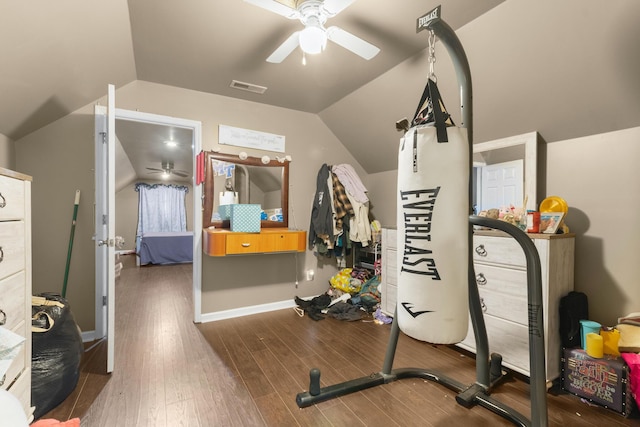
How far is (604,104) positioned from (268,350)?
290 centimetres

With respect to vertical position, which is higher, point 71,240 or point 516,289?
point 71,240

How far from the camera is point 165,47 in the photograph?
2.16 meters

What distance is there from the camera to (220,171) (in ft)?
9.93

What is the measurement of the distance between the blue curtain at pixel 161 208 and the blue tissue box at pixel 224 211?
5.71 meters

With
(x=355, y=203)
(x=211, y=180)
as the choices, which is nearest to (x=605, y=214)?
(x=355, y=203)

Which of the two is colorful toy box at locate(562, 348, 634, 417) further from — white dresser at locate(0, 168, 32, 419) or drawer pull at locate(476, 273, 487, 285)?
white dresser at locate(0, 168, 32, 419)

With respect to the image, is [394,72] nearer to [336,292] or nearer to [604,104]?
[604,104]

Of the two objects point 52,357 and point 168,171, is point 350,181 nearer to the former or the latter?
point 52,357

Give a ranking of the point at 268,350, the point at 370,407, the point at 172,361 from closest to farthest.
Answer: the point at 370,407
the point at 172,361
the point at 268,350

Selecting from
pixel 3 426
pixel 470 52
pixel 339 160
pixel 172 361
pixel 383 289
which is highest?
pixel 470 52

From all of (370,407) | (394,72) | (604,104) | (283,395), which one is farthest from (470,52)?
(283,395)

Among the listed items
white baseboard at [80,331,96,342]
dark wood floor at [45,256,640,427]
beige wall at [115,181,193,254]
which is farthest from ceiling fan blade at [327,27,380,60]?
beige wall at [115,181,193,254]

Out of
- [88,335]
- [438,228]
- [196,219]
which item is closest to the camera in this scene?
[438,228]

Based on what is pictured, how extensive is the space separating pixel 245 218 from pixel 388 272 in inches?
60.6
